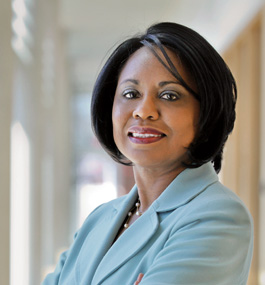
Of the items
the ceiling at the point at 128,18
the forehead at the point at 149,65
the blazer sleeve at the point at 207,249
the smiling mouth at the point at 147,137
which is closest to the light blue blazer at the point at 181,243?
the blazer sleeve at the point at 207,249

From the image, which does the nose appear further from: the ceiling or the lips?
the ceiling

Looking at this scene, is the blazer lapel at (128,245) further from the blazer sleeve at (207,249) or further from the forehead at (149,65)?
the forehead at (149,65)

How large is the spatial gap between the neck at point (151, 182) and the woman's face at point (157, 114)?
0.04m

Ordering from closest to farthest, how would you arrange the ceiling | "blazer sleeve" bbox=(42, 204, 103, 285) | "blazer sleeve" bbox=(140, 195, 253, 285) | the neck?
"blazer sleeve" bbox=(140, 195, 253, 285), the neck, "blazer sleeve" bbox=(42, 204, 103, 285), the ceiling

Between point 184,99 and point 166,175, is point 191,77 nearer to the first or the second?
point 184,99

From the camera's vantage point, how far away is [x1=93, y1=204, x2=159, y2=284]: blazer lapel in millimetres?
1089

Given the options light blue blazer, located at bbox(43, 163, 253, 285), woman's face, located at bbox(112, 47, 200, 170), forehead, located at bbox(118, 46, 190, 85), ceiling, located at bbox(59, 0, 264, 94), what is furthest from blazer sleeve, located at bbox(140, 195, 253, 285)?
ceiling, located at bbox(59, 0, 264, 94)

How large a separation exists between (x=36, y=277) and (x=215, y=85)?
9.25 ft

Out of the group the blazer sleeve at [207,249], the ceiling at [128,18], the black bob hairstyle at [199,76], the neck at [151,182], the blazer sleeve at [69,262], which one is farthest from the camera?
the ceiling at [128,18]

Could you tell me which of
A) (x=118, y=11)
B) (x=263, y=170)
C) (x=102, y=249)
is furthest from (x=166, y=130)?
(x=118, y=11)

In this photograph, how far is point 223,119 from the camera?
1.15 meters

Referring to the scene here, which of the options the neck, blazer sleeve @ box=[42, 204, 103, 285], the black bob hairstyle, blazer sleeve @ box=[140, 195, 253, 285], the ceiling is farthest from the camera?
the ceiling

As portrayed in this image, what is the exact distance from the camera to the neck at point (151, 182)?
1194 millimetres

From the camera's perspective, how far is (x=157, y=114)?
1.10m
